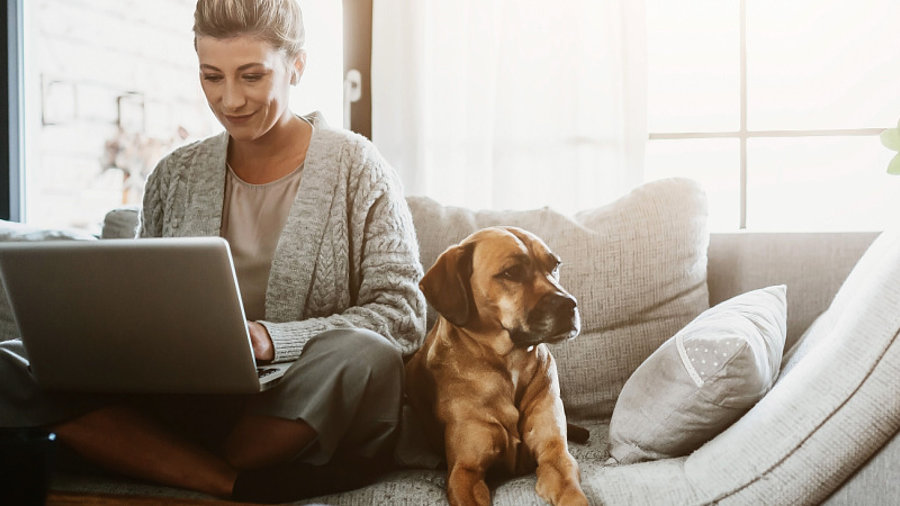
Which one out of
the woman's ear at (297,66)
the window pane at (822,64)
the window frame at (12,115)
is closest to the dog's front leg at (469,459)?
the woman's ear at (297,66)

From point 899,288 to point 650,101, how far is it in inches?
63.1

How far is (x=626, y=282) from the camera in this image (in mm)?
1590

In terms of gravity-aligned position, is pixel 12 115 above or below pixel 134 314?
above

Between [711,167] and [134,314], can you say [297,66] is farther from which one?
[711,167]

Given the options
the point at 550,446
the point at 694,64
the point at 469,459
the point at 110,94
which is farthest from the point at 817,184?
the point at 110,94

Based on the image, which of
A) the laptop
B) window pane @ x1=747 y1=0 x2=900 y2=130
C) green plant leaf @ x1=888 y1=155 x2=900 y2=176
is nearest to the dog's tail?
the laptop

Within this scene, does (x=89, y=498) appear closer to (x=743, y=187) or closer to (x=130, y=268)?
(x=130, y=268)

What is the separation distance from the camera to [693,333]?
123cm

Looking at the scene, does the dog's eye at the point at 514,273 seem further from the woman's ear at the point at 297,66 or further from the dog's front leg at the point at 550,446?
the woman's ear at the point at 297,66

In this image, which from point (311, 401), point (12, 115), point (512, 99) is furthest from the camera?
point (12, 115)

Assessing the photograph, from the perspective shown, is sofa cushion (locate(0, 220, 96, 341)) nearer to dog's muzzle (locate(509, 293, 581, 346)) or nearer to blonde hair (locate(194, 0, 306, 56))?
blonde hair (locate(194, 0, 306, 56))

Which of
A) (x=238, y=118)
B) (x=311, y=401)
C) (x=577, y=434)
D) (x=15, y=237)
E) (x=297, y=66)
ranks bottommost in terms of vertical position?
(x=577, y=434)

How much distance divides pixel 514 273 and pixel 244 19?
27.4 inches

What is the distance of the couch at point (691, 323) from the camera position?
1015 millimetres
